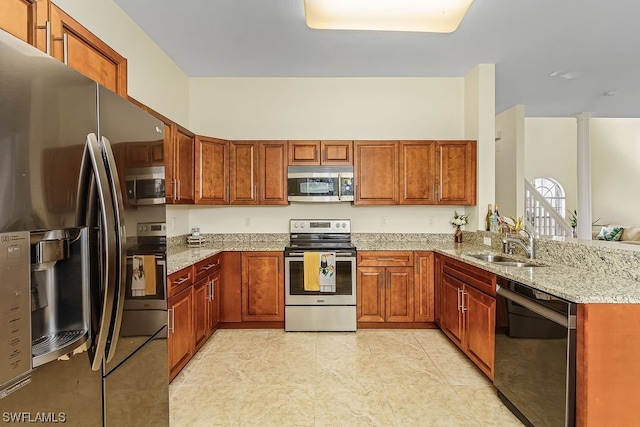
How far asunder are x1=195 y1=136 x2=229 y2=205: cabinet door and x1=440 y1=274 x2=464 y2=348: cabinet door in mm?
2502

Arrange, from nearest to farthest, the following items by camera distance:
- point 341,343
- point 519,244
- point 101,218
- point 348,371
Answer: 1. point 101,218
2. point 348,371
3. point 519,244
4. point 341,343

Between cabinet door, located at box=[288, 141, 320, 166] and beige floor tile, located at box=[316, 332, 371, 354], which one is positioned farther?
cabinet door, located at box=[288, 141, 320, 166]

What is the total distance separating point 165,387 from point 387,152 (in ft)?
10.1

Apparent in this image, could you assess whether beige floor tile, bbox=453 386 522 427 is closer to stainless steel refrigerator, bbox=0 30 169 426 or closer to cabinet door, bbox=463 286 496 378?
cabinet door, bbox=463 286 496 378

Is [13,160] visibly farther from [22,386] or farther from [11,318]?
[22,386]

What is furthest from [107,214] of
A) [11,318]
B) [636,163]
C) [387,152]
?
[636,163]

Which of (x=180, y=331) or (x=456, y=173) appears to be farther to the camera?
(x=456, y=173)

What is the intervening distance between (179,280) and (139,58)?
202cm

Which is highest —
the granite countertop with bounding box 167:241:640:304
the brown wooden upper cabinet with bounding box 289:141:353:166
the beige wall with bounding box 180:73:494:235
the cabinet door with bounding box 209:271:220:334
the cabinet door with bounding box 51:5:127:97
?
the beige wall with bounding box 180:73:494:235

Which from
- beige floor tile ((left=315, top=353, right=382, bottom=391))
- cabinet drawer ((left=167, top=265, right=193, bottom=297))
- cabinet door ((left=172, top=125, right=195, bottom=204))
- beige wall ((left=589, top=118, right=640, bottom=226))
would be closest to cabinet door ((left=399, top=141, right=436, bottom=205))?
beige floor tile ((left=315, top=353, right=382, bottom=391))

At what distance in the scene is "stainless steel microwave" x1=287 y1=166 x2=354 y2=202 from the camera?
12.4 ft

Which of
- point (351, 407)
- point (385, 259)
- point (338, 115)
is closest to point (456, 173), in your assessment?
point (385, 259)

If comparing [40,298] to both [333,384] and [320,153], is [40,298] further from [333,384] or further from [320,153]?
[320,153]

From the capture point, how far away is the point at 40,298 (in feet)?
3.21
